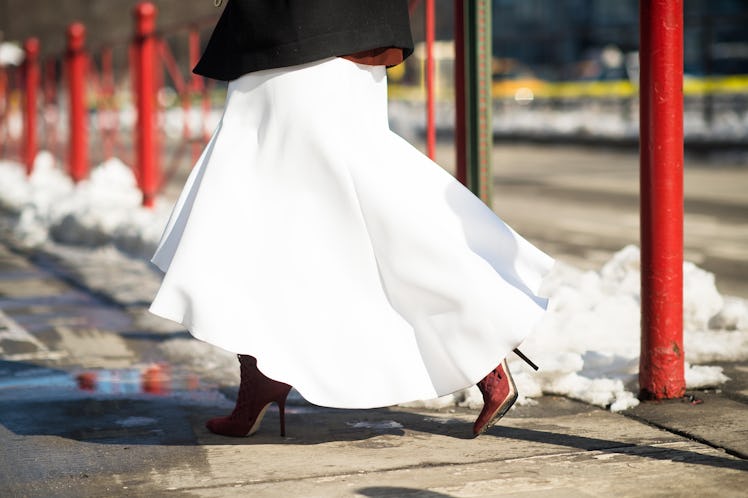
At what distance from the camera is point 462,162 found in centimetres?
557

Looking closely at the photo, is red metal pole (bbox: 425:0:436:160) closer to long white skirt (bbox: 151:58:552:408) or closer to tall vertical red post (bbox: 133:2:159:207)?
long white skirt (bbox: 151:58:552:408)

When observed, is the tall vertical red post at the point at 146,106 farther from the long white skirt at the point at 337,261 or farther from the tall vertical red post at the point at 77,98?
the long white skirt at the point at 337,261

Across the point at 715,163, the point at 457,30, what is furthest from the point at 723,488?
the point at 715,163

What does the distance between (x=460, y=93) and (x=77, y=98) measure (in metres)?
7.31

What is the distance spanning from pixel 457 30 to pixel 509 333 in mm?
2233

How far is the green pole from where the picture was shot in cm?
539

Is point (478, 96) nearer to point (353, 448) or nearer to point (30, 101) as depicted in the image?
point (353, 448)

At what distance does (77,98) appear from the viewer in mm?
12156

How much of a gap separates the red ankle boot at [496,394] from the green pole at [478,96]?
5.47 feet

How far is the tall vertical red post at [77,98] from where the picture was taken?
12195mm

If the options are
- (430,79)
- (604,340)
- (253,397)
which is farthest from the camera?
(430,79)

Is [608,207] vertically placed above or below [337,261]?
below

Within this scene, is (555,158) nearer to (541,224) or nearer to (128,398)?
(541,224)

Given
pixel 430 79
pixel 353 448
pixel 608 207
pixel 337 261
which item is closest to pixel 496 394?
pixel 353 448
